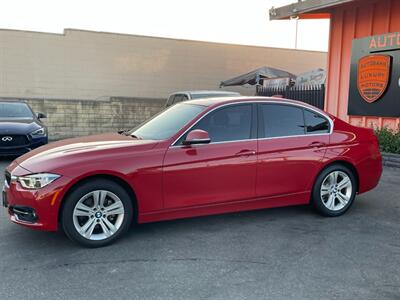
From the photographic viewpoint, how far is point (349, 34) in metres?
11.6

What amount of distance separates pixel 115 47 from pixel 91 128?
128 inches

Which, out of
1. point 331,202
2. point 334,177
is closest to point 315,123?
point 334,177

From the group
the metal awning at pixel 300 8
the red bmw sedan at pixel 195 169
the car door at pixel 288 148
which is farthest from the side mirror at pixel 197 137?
the metal awning at pixel 300 8

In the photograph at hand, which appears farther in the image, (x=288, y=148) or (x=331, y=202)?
(x=331, y=202)

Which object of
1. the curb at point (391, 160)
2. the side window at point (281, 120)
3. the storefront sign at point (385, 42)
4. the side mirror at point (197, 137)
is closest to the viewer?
the side mirror at point (197, 137)

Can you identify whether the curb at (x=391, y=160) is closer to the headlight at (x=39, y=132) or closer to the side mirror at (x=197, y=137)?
the side mirror at (x=197, y=137)

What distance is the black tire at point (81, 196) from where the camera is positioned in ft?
13.7

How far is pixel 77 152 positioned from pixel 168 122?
1.27 m

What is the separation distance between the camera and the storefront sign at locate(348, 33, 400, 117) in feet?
33.3

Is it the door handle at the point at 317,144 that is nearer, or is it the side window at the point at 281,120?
the side window at the point at 281,120

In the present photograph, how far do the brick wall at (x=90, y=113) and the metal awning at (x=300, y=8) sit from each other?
223 inches

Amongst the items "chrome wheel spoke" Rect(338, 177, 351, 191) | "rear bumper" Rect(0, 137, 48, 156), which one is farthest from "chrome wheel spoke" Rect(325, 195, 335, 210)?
"rear bumper" Rect(0, 137, 48, 156)

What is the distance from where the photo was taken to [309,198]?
17.8 ft

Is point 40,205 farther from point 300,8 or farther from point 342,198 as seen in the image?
point 300,8
